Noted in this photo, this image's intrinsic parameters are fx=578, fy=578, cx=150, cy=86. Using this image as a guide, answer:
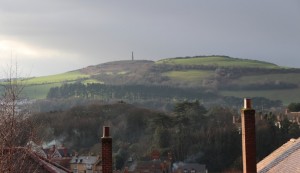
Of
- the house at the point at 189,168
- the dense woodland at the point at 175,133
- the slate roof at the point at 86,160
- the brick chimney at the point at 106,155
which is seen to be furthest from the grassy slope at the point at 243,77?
the brick chimney at the point at 106,155

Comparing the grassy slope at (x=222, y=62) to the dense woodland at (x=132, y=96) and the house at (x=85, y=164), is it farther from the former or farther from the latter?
the house at (x=85, y=164)

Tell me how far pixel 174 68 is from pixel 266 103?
5054 centimetres

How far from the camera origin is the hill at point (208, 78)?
417 feet

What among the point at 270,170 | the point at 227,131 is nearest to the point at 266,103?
the point at 227,131

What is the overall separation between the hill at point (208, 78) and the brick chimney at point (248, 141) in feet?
330

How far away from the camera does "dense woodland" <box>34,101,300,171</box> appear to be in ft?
249

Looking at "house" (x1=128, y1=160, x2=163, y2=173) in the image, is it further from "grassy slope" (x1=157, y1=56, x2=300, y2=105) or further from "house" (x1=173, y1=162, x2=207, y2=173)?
"grassy slope" (x1=157, y1=56, x2=300, y2=105)

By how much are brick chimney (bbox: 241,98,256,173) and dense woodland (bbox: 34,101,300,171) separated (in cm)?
5172

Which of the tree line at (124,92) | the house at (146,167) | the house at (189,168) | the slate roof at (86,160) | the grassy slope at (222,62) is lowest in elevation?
the house at (189,168)

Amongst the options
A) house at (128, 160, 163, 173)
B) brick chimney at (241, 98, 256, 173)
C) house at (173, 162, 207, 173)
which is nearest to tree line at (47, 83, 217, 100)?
house at (173, 162, 207, 173)

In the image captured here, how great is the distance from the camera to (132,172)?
208ft

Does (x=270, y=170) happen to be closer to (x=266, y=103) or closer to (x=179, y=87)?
(x=266, y=103)

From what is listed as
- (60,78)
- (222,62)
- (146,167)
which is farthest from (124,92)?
(146,167)

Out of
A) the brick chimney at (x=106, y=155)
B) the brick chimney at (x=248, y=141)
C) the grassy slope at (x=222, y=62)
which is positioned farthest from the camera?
the grassy slope at (x=222, y=62)
